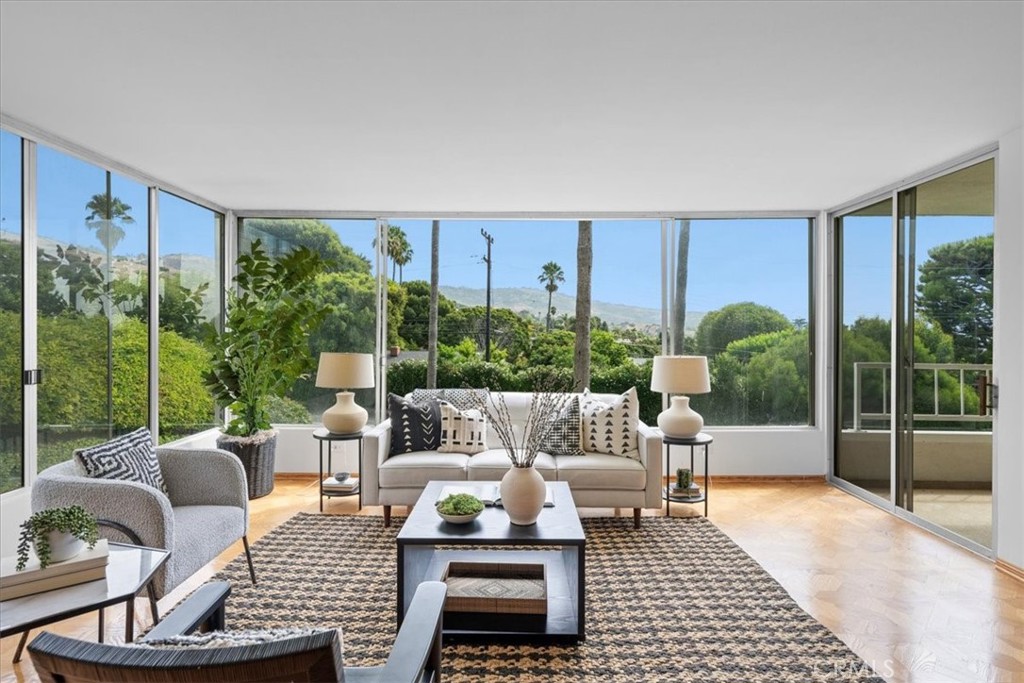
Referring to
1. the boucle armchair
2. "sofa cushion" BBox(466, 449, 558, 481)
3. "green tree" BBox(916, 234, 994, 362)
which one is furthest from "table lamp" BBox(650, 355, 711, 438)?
the boucle armchair

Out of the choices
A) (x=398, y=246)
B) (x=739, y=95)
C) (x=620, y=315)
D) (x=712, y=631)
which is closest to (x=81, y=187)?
(x=398, y=246)

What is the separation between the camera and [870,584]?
354 cm

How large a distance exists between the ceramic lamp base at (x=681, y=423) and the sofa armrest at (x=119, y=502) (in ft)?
11.1

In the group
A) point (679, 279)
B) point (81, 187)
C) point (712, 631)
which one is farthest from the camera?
point (679, 279)

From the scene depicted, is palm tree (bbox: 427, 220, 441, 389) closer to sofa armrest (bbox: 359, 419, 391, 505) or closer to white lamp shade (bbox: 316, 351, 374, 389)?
white lamp shade (bbox: 316, 351, 374, 389)

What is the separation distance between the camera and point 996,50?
2637 mm

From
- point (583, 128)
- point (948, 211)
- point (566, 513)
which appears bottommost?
point (566, 513)

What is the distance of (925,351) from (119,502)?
472 centimetres

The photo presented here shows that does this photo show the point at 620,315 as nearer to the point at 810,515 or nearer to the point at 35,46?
the point at 810,515

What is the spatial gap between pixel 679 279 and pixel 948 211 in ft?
7.36

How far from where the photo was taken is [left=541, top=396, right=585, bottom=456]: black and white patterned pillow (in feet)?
15.9

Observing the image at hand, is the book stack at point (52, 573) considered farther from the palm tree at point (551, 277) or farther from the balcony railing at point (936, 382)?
the palm tree at point (551, 277)

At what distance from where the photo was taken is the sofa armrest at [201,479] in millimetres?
3486

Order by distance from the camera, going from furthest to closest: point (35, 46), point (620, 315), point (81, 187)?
point (620, 315) < point (81, 187) < point (35, 46)
